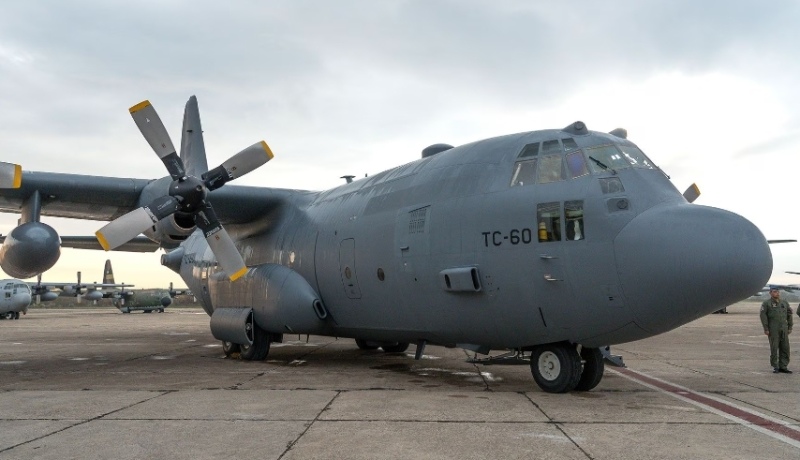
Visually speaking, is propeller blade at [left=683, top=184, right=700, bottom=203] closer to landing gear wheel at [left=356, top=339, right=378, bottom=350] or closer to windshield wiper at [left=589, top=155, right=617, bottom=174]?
windshield wiper at [left=589, top=155, right=617, bottom=174]

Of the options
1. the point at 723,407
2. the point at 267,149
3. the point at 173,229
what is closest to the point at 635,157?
the point at 723,407

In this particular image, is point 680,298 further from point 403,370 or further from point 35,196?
point 35,196

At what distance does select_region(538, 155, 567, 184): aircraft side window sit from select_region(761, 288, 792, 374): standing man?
6.95 meters

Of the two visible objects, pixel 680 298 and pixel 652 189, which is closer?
pixel 680 298

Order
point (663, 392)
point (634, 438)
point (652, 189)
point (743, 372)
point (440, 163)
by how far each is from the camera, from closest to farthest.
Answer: point (634, 438) < point (652, 189) < point (663, 392) < point (440, 163) < point (743, 372)

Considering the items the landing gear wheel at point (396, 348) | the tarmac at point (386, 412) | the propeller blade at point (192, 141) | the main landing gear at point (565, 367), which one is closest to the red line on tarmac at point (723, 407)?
the tarmac at point (386, 412)

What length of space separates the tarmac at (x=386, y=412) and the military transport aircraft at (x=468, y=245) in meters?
1.03

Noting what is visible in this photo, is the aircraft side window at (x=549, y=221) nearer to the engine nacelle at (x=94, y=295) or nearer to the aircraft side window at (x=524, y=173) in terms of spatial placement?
the aircraft side window at (x=524, y=173)

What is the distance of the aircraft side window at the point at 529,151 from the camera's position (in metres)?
9.48

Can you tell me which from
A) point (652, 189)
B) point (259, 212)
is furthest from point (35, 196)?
point (652, 189)

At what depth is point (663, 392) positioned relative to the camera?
9.57 m

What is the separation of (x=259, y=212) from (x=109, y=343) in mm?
9599

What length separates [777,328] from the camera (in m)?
12.6

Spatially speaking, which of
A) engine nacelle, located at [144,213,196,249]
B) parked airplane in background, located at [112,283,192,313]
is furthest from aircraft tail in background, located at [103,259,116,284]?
engine nacelle, located at [144,213,196,249]
